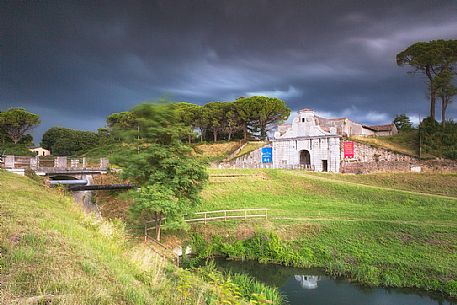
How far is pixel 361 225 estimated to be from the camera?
71.9 feet

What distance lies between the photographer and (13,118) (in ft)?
213

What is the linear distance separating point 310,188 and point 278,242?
14.1m

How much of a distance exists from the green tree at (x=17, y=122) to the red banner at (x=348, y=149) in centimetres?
6144

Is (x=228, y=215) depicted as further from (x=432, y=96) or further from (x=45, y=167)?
(x=432, y=96)

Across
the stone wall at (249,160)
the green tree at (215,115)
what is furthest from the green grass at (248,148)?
the green tree at (215,115)

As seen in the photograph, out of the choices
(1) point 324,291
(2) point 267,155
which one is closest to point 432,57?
(2) point 267,155

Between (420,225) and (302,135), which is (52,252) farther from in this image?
(302,135)

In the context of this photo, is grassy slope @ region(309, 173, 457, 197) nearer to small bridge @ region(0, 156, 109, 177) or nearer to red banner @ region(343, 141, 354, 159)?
red banner @ region(343, 141, 354, 159)

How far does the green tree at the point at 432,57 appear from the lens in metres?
44.2

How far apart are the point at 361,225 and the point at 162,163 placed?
46.1 ft

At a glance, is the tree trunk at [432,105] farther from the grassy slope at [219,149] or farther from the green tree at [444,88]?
the grassy slope at [219,149]

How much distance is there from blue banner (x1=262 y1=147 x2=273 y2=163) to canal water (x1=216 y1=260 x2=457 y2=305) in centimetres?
3423

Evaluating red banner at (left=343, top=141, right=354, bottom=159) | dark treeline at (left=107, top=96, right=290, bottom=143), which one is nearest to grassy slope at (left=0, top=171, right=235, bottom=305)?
red banner at (left=343, top=141, right=354, bottom=159)

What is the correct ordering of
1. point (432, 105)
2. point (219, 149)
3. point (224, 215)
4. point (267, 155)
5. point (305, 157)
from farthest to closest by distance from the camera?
point (219, 149), point (305, 157), point (267, 155), point (432, 105), point (224, 215)
